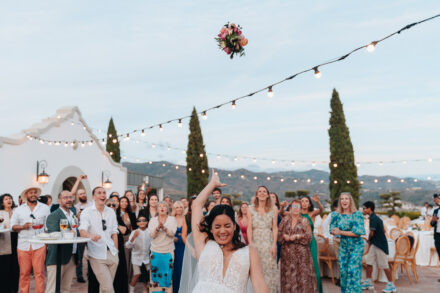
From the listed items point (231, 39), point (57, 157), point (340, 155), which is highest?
point (231, 39)

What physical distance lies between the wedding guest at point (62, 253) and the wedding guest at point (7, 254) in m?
A: 1.34

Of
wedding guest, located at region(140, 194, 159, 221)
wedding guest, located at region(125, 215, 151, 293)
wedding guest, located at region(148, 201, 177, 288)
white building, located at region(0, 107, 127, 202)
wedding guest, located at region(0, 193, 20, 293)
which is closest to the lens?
wedding guest, located at region(148, 201, 177, 288)

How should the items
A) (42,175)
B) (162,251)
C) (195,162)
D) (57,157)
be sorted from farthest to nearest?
(195,162) < (57,157) < (42,175) < (162,251)

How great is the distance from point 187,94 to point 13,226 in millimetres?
12115

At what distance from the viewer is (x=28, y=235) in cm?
547

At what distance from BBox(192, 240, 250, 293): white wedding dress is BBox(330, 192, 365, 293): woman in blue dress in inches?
149

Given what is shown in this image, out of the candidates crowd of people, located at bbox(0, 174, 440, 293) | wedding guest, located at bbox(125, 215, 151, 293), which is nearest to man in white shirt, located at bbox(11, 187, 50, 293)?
crowd of people, located at bbox(0, 174, 440, 293)

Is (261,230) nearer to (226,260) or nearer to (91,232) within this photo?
(91,232)

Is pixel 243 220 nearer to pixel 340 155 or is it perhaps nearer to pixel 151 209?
pixel 151 209

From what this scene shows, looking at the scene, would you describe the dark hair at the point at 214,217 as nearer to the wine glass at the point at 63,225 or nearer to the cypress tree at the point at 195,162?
the wine glass at the point at 63,225

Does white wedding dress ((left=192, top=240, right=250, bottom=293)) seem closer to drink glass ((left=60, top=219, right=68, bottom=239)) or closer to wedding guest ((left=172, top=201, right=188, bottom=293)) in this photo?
drink glass ((left=60, top=219, right=68, bottom=239))

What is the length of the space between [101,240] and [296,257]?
108 inches

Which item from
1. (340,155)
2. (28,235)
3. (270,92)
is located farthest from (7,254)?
(340,155)

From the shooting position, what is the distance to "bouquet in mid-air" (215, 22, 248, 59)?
5148mm
